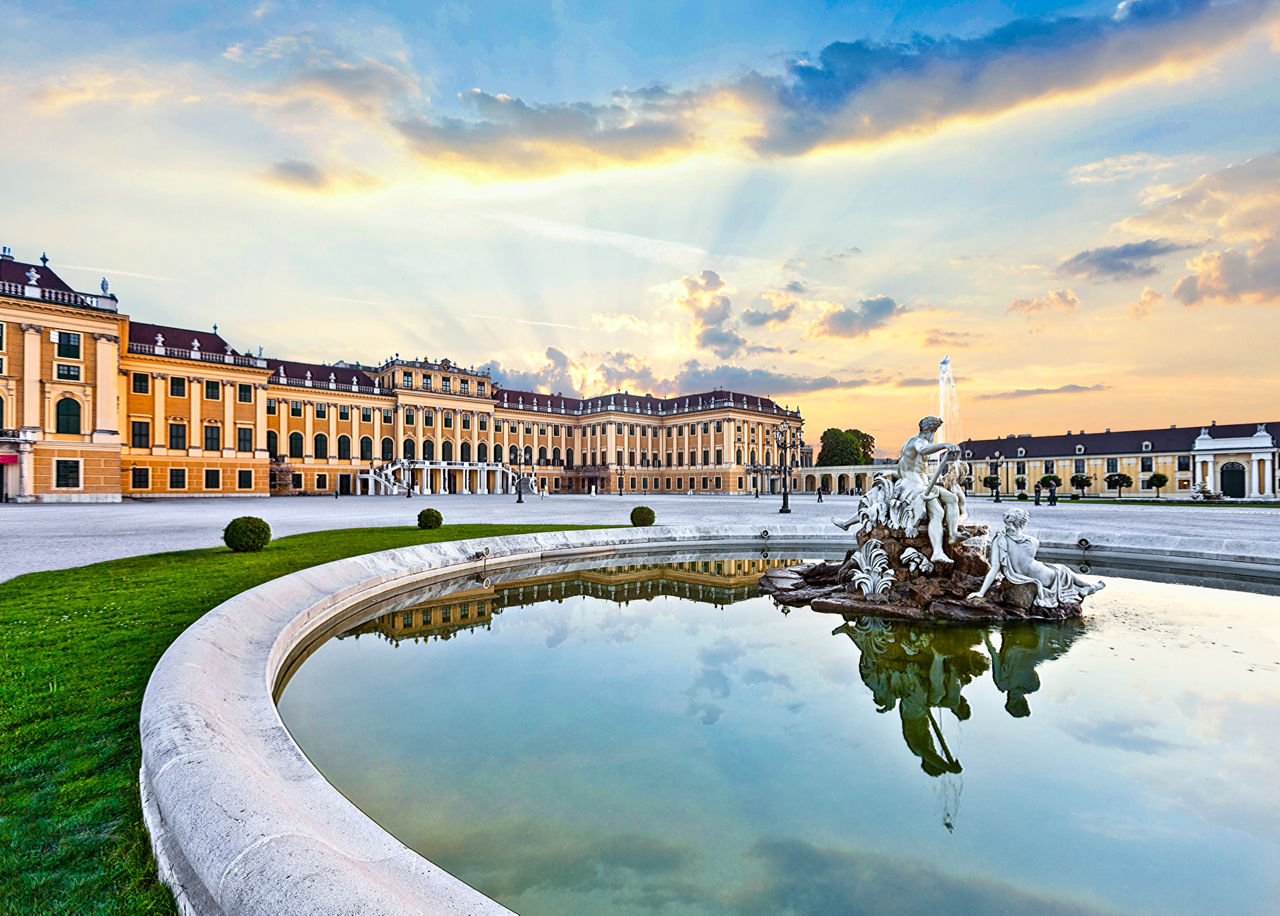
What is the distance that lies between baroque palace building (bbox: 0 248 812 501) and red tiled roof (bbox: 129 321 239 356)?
0.14 metres

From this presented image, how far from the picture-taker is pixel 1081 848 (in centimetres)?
356

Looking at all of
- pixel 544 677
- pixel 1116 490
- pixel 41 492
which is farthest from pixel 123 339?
pixel 1116 490

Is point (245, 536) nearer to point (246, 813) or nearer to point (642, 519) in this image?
point (642, 519)

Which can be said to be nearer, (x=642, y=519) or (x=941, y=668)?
(x=941, y=668)

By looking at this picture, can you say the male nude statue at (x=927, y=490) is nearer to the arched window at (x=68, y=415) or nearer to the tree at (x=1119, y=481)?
the arched window at (x=68, y=415)

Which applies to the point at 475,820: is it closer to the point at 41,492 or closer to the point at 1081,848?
the point at 1081,848

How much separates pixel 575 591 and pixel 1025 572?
23.5 ft

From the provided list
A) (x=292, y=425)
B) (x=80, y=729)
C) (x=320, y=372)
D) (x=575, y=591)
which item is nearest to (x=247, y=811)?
(x=80, y=729)

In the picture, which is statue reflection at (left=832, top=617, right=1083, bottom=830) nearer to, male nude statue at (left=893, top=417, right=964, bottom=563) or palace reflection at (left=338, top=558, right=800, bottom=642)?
male nude statue at (left=893, top=417, right=964, bottom=563)

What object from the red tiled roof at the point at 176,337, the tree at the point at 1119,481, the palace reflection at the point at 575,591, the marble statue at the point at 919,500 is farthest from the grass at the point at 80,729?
the tree at the point at 1119,481

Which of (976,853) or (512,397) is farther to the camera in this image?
(512,397)

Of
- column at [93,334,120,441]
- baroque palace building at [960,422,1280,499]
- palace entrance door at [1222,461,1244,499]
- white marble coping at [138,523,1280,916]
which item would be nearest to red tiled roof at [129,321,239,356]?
column at [93,334,120,441]

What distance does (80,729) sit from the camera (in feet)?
13.1

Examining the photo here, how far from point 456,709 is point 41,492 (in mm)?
42660
